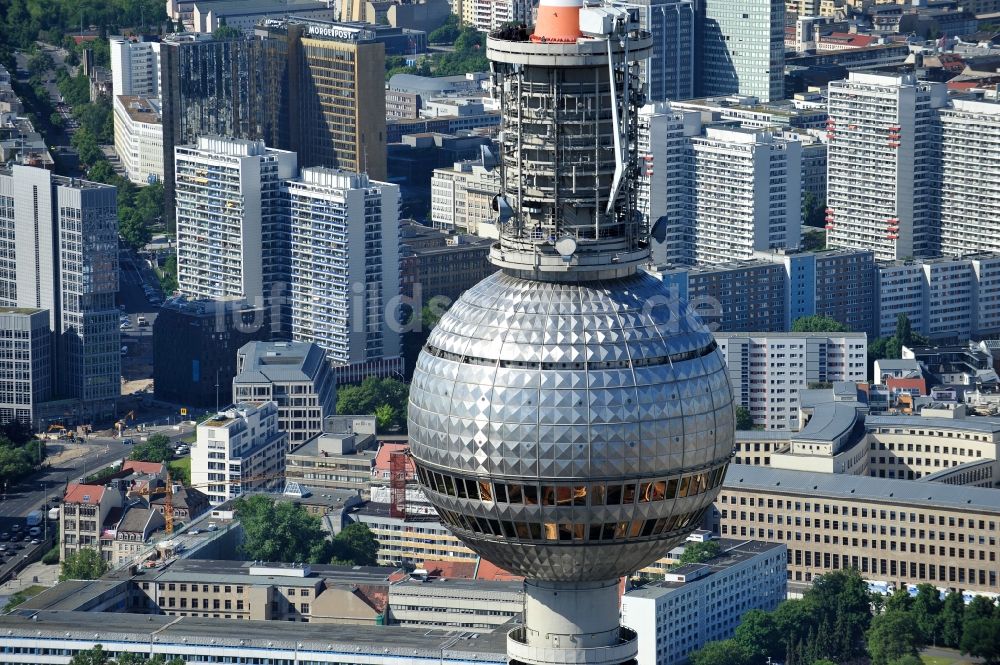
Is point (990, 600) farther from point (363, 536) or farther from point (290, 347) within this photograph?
point (290, 347)

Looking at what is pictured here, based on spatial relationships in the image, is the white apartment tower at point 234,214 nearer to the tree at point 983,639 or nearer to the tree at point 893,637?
the tree at point 893,637

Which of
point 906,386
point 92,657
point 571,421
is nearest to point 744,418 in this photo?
point 906,386

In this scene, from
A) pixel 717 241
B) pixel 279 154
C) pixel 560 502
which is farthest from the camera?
pixel 717 241

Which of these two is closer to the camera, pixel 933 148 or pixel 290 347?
pixel 290 347

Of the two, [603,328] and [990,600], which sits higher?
[603,328]

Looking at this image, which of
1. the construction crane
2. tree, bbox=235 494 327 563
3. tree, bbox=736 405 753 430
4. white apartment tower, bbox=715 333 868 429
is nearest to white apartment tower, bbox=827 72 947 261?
white apartment tower, bbox=715 333 868 429

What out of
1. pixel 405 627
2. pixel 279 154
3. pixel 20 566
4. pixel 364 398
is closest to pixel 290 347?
pixel 364 398

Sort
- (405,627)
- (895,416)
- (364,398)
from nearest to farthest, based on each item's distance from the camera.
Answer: (405,627) → (895,416) → (364,398)
